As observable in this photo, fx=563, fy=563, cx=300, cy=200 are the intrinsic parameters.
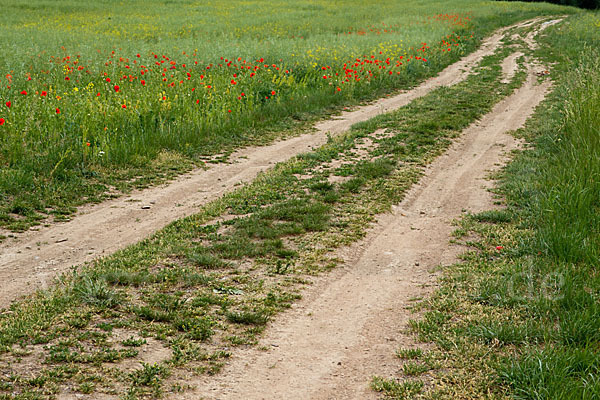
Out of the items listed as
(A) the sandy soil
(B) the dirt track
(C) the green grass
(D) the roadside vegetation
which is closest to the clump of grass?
(D) the roadside vegetation

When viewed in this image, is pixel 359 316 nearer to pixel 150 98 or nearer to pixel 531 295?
pixel 531 295

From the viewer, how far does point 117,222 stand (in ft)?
21.2

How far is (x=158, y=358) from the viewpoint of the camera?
3721 millimetres

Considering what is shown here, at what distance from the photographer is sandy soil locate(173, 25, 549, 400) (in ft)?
11.7

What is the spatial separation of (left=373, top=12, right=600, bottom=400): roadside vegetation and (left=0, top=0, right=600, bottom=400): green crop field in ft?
0.06

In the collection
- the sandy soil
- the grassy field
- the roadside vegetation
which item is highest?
the grassy field

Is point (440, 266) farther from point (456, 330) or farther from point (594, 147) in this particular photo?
point (594, 147)

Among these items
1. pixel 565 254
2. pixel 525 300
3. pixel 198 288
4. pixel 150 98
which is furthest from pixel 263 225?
pixel 150 98

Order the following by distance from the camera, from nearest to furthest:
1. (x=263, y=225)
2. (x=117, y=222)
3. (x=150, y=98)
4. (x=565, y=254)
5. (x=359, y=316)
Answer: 1. (x=359, y=316)
2. (x=565, y=254)
3. (x=263, y=225)
4. (x=117, y=222)
5. (x=150, y=98)

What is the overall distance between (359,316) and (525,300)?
128cm

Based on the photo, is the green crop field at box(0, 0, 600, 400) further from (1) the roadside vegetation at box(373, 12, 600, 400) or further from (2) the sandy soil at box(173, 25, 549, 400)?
(2) the sandy soil at box(173, 25, 549, 400)

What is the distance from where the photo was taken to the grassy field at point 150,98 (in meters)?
7.57

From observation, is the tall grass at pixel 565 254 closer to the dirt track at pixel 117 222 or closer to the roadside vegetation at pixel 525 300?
the roadside vegetation at pixel 525 300

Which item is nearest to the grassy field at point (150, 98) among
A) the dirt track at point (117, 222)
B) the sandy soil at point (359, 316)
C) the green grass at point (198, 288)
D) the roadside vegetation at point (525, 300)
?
the dirt track at point (117, 222)
